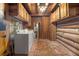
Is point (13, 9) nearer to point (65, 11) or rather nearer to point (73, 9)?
point (65, 11)

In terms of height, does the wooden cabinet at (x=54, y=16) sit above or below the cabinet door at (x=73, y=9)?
below

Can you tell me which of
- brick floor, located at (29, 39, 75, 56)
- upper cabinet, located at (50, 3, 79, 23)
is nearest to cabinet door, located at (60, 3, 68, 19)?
upper cabinet, located at (50, 3, 79, 23)

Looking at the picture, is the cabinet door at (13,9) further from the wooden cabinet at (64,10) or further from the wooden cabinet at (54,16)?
the wooden cabinet at (64,10)

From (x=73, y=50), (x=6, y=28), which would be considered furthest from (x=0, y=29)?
(x=73, y=50)

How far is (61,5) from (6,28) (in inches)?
34.1

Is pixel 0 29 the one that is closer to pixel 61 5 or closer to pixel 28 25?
pixel 28 25

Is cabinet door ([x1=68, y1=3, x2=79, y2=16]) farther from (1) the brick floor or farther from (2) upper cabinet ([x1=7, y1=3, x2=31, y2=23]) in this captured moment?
(2) upper cabinet ([x1=7, y1=3, x2=31, y2=23])

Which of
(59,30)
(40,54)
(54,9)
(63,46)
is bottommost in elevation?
(40,54)

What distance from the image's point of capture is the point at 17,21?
1931 millimetres

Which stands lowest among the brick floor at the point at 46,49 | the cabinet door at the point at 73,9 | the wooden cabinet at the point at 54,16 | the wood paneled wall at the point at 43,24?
the brick floor at the point at 46,49

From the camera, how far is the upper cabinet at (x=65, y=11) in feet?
6.03

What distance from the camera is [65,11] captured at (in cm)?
187

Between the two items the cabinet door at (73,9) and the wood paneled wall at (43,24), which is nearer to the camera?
the cabinet door at (73,9)

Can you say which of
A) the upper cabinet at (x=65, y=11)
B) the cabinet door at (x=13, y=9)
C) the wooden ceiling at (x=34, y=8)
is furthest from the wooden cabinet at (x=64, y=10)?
the cabinet door at (x=13, y=9)
